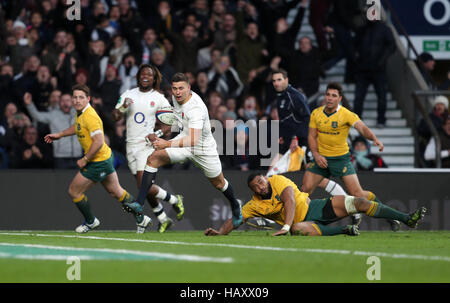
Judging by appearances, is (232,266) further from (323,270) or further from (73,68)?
(73,68)

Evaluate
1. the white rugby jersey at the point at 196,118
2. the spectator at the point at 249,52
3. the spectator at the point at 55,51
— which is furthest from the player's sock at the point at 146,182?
the spectator at the point at 249,52

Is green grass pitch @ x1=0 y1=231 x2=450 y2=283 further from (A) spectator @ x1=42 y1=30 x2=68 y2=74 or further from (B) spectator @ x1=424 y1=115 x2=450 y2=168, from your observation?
(A) spectator @ x1=42 y1=30 x2=68 y2=74

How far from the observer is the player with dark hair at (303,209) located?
11648 millimetres

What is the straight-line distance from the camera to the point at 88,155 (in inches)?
478

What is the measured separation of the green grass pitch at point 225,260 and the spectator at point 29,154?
15.4 ft

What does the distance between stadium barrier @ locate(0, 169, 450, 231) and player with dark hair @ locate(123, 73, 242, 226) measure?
258 cm

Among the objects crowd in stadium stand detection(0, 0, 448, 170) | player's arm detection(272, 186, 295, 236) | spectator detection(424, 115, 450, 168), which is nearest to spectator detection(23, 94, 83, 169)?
crowd in stadium stand detection(0, 0, 448, 170)

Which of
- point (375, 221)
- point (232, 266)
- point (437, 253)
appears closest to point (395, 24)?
point (375, 221)

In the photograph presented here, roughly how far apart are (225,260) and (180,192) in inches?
272

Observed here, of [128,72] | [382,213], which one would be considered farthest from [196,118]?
[128,72]

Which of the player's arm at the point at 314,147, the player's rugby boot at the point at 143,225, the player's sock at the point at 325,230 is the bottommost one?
the player's rugby boot at the point at 143,225

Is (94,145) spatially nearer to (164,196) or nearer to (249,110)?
(164,196)

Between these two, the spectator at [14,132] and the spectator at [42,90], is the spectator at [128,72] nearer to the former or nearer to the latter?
the spectator at [42,90]
